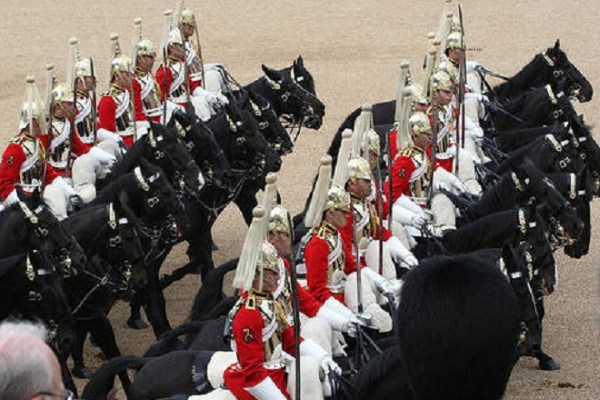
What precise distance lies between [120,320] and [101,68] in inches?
312

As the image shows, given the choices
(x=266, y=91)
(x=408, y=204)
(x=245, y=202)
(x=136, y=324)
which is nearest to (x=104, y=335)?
(x=136, y=324)

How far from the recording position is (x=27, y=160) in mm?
10312

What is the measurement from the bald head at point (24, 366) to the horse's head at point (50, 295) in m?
5.52

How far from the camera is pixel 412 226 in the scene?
942 cm

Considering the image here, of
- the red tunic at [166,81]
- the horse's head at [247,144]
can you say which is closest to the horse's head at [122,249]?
the horse's head at [247,144]

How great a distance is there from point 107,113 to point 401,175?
9.38 ft

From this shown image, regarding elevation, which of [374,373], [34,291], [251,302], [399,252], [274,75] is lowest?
[274,75]

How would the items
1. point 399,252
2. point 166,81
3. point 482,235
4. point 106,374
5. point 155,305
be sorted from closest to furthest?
1. point 106,374
2. point 399,252
3. point 482,235
4. point 155,305
5. point 166,81

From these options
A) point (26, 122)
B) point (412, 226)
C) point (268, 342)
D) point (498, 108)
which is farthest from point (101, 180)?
point (268, 342)

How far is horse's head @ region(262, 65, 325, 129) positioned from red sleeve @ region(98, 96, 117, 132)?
2048 millimetres

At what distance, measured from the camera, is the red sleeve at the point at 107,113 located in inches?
464

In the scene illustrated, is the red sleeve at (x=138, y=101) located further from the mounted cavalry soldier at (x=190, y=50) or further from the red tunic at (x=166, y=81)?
the mounted cavalry soldier at (x=190, y=50)

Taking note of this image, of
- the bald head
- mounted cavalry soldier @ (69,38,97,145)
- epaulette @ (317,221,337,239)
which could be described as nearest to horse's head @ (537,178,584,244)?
epaulette @ (317,221,337,239)

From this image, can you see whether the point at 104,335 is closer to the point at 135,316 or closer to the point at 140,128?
the point at 135,316
